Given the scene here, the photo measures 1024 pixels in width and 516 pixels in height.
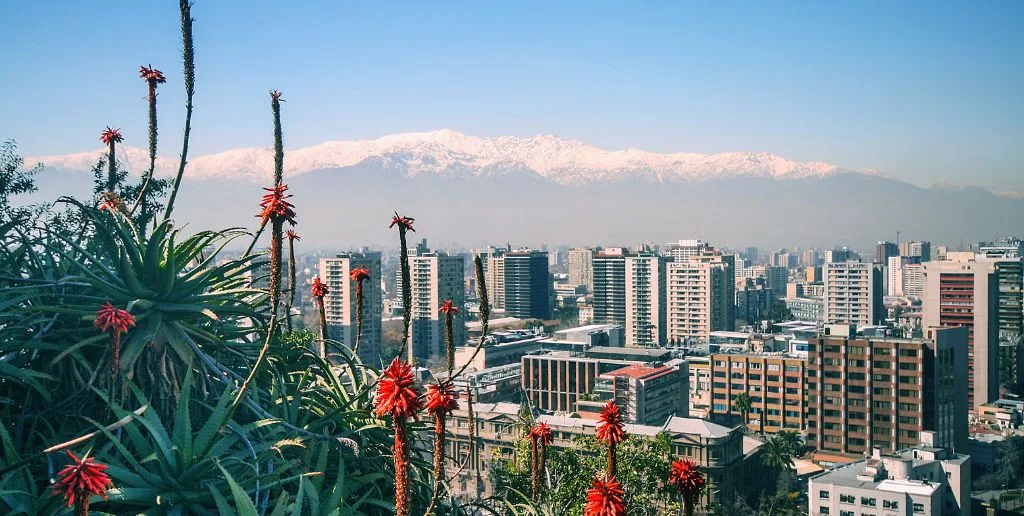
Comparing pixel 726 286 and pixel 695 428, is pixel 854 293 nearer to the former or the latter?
pixel 726 286

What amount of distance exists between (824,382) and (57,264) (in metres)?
28.8

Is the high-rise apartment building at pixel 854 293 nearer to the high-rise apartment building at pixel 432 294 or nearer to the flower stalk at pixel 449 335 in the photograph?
the high-rise apartment building at pixel 432 294

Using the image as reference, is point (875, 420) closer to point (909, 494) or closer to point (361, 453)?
point (909, 494)

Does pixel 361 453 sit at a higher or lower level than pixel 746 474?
higher

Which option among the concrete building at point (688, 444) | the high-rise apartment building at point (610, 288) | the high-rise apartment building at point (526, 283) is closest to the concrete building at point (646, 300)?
the high-rise apartment building at point (610, 288)

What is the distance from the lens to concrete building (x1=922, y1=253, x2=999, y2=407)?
37844 mm

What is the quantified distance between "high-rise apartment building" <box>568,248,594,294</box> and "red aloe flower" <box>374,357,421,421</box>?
10254cm

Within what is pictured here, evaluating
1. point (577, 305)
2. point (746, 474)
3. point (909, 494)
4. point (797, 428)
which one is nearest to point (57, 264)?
point (909, 494)

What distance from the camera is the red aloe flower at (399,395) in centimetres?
235

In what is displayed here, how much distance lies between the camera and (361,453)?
3.90 m

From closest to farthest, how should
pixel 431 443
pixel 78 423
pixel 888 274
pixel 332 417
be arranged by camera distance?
pixel 78 423 < pixel 332 417 < pixel 431 443 < pixel 888 274

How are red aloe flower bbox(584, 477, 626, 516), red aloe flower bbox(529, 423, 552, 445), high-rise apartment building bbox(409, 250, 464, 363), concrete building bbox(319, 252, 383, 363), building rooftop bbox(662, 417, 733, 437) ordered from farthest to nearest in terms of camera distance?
high-rise apartment building bbox(409, 250, 464, 363)
concrete building bbox(319, 252, 383, 363)
building rooftop bbox(662, 417, 733, 437)
red aloe flower bbox(529, 423, 552, 445)
red aloe flower bbox(584, 477, 626, 516)

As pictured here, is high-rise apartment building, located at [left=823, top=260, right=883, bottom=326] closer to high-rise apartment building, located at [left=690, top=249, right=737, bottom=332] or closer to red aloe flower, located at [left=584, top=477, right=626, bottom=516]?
high-rise apartment building, located at [left=690, top=249, right=737, bottom=332]

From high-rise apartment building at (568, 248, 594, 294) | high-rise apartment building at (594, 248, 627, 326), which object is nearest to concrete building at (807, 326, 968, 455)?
high-rise apartment building at (594, 248, 627, 326)
